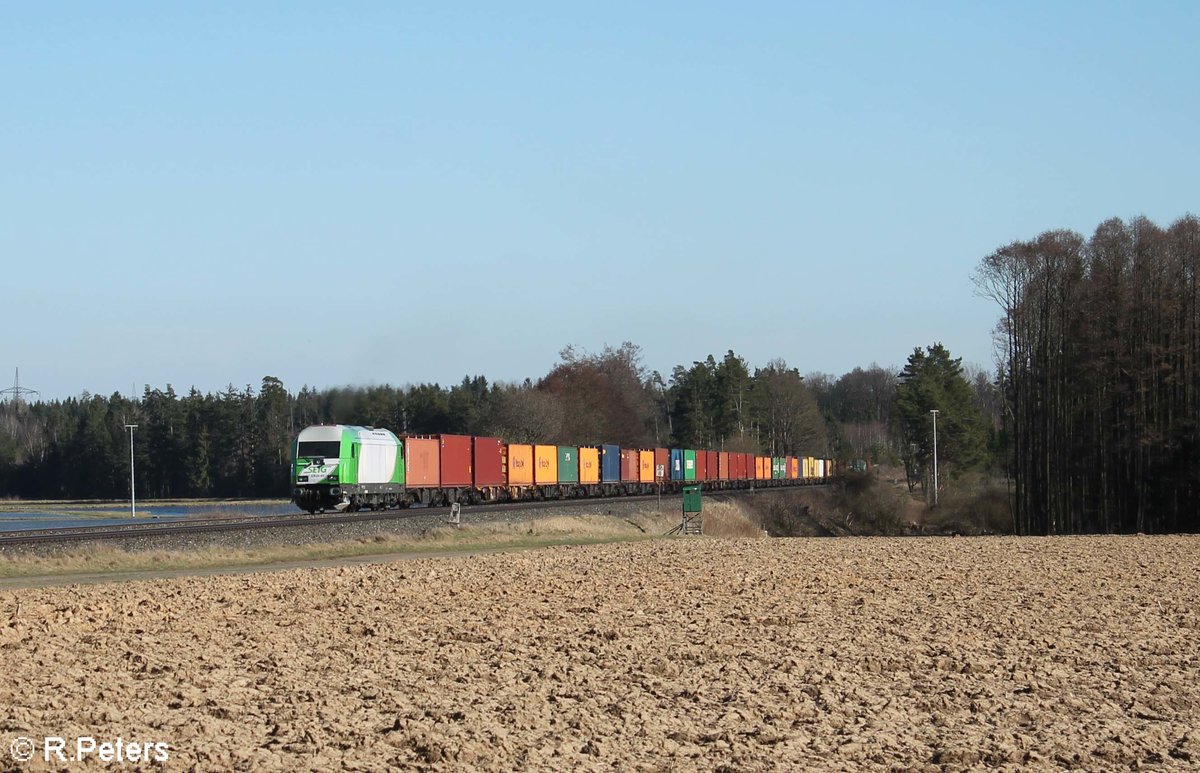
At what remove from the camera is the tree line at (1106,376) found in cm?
5797

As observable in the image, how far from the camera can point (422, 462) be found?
54.8 meters

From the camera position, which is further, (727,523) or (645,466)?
(645,466)

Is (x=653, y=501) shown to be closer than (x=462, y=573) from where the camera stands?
No

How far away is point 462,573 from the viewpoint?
27.7 m

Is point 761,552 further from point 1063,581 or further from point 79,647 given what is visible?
point 79,647

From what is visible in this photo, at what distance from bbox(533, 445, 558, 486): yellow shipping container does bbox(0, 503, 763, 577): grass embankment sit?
12629 mm

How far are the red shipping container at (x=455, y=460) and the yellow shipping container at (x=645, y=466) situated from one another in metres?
24.5

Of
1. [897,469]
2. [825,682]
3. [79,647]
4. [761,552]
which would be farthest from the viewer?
[897,469]

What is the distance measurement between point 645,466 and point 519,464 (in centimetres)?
1939

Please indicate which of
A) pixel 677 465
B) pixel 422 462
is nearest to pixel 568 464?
pixel 677 465

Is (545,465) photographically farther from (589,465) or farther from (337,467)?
(337,467)

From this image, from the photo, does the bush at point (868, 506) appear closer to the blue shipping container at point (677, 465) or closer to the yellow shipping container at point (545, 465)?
the blue shipping container at point (677, 465)

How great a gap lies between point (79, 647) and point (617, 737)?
824 cm

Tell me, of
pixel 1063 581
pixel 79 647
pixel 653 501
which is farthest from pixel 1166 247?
pixel 79 647
